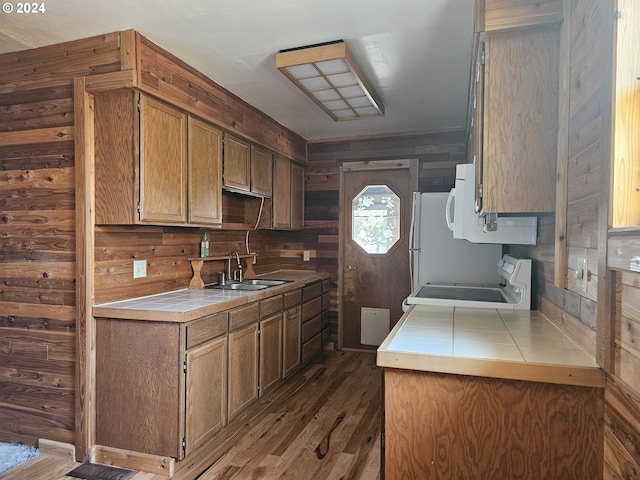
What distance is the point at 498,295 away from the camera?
8.46 ft

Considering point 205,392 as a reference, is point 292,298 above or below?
above

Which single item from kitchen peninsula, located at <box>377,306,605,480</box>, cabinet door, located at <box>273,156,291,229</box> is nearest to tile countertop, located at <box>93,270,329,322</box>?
cabinet door, located at <box>273,156,291,229</box>

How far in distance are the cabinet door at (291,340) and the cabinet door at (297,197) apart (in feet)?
3.57

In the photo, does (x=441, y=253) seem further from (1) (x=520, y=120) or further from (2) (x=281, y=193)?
(1) (x=520, y=120)

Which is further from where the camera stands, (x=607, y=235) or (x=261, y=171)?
(x=261, y=171)

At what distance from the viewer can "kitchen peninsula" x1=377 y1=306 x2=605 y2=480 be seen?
3.99 ft

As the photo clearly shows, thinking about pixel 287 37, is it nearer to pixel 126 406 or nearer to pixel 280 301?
pixel 280 301

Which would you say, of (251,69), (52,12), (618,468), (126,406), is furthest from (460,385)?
(52,12)

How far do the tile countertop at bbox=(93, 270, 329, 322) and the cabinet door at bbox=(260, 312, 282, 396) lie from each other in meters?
0.23

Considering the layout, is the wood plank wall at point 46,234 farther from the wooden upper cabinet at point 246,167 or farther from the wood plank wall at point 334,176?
the wood plank wall at point 334,176

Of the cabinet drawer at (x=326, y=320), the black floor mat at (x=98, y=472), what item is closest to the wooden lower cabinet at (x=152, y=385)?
the black floor mat at (x=98, y=472)

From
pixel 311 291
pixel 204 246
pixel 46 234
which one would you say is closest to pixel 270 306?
pixel 204 246

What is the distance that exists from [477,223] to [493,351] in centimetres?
109

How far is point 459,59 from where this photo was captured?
8.23 feet
